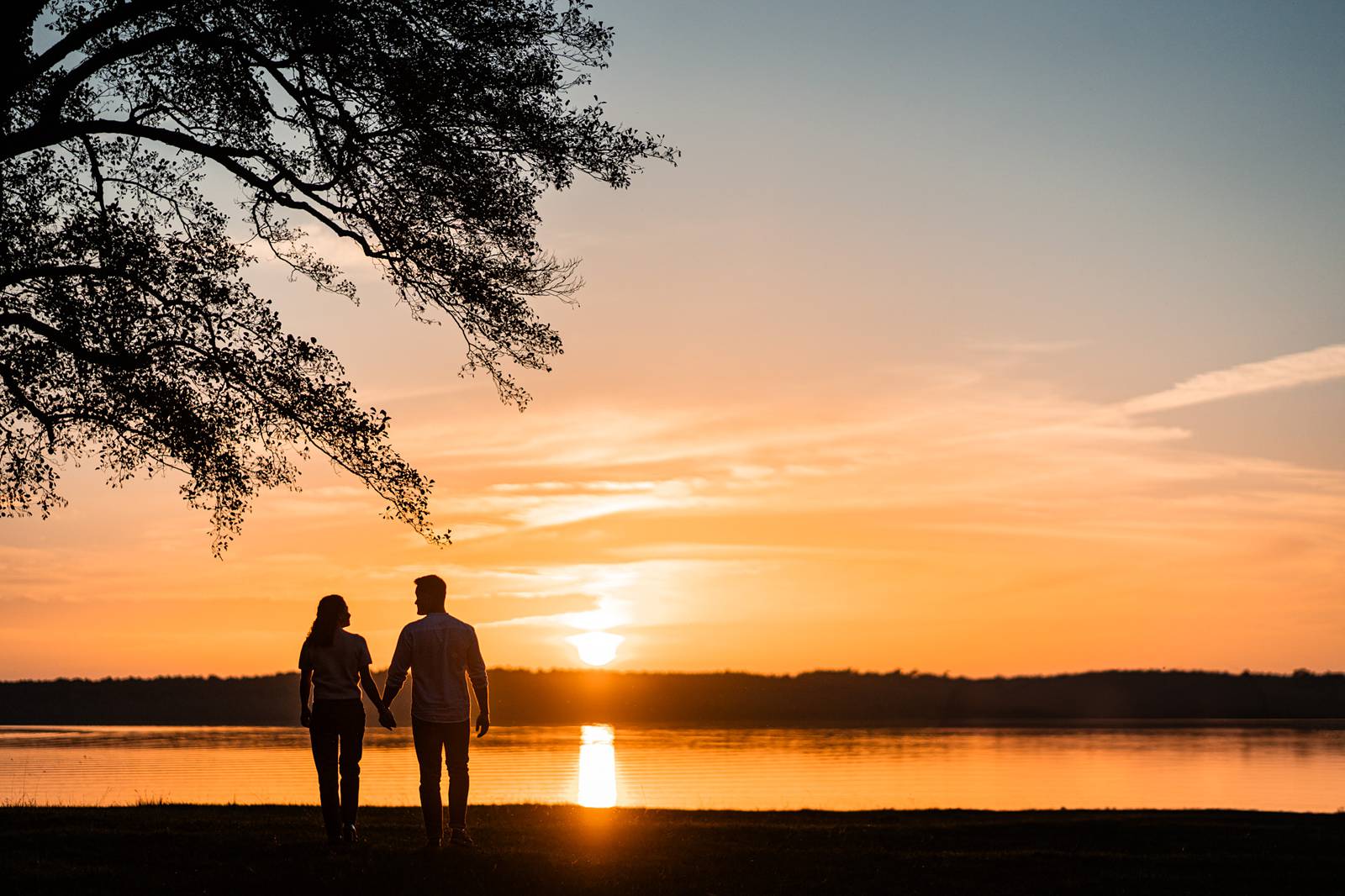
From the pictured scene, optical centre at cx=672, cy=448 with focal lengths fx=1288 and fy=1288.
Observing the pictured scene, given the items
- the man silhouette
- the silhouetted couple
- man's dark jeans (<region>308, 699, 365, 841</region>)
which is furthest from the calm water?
the man silhouette

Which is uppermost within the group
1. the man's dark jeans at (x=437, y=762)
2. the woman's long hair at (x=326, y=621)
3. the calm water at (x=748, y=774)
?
the woman's long hair at (x=326, y=621)

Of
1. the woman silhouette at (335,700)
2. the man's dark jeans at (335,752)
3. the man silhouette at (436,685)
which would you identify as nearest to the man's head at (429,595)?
the man silhouette at (436,685)

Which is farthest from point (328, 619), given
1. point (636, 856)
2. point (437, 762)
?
point (636, 856)

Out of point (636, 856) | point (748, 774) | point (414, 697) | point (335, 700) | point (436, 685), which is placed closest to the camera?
Result: point (436, 685)

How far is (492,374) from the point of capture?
16.5 meters

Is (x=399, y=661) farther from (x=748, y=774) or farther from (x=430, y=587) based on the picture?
(x=748, y=774)

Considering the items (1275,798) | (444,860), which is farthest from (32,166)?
(1275,798)

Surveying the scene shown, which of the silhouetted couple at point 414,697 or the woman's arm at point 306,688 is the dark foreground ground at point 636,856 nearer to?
the silhouetted couple at point 414,697

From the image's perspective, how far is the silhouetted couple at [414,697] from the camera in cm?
1304

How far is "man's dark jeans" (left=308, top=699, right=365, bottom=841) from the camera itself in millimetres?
13383

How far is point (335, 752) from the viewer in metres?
13.5

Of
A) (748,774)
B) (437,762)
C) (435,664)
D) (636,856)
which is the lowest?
(748,774)

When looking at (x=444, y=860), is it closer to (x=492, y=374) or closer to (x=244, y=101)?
(x=492, y=374)

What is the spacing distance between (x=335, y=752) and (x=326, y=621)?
139 cm
